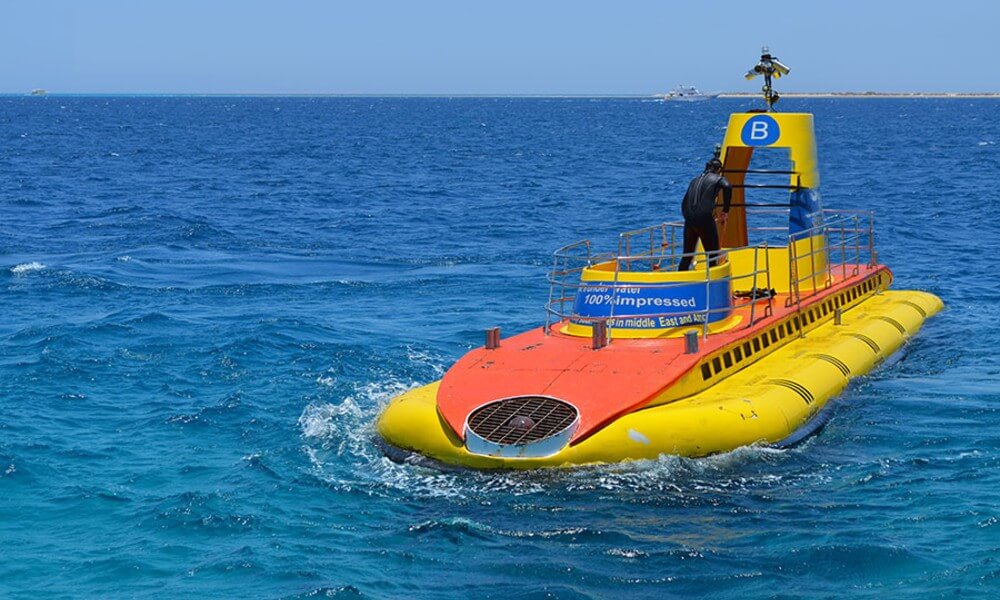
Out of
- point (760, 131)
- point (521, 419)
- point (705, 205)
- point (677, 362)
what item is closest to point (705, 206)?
point (705, 205)

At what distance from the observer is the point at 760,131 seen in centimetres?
2336

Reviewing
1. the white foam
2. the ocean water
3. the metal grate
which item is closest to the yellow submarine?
the metal grate

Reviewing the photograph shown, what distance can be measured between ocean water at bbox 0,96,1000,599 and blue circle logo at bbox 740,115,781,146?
457 cm

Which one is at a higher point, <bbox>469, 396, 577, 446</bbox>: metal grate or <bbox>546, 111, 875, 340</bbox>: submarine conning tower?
<bbox>546, 111, 875, 340</bbox>: submarine conning tower

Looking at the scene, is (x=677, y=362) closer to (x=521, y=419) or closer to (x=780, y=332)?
(x=521, y=419)

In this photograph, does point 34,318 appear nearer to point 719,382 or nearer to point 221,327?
point 221,327

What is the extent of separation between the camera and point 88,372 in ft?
71.5

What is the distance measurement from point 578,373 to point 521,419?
1.48 m

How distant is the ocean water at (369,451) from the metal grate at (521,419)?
51 cm

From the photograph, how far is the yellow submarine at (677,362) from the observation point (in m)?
15.6

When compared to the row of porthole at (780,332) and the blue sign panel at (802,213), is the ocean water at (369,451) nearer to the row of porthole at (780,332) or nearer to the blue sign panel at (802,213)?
the row of porthole at (780,332)

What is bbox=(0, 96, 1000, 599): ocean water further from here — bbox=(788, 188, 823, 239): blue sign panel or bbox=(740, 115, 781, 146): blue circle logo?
bbox=(740, 115, 781, 146): blue circle logo

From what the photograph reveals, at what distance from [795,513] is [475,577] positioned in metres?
3.99

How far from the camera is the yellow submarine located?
15.6m
